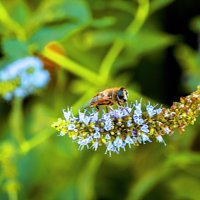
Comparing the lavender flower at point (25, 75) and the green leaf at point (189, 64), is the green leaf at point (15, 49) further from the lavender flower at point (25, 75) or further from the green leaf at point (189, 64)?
the green leaf at point (189, 64)

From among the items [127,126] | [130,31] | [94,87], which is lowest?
[127,126]

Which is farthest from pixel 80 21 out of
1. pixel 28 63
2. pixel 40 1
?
pixel 40 1

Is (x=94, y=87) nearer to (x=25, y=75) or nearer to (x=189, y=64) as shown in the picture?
(x=25, y=75)

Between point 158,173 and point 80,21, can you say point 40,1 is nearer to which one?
point 80,21

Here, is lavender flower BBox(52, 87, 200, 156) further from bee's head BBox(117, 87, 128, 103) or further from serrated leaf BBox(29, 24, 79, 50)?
serrated leaf BBox(29, 24, 79, 50)

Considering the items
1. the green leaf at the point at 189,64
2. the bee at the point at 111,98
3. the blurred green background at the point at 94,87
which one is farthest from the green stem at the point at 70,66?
the bee at the point at 111,98

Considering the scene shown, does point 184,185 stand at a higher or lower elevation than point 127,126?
higher

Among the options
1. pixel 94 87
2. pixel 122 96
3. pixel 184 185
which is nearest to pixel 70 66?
pixel 94 87
